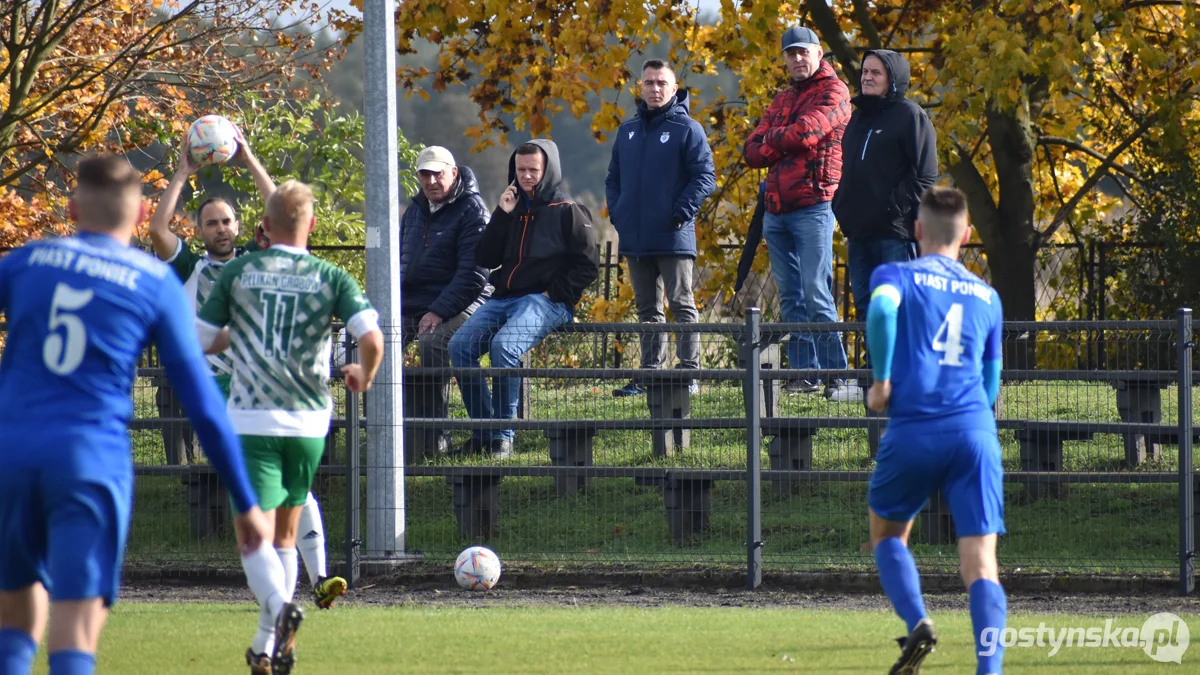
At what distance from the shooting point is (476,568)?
948 centimetres

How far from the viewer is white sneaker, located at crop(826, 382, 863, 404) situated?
981 cm

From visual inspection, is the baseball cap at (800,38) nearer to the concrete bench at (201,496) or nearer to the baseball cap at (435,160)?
the baseball cap at (435,160)

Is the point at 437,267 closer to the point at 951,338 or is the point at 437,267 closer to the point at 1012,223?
the point at 951,338

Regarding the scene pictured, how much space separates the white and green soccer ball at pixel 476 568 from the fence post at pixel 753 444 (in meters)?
1.75

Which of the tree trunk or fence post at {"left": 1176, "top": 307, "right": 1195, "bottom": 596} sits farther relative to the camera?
the tree trunk

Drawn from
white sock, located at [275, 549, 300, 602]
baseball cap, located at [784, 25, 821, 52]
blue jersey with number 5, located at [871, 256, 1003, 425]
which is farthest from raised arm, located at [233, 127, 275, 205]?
baseball cap, located at [784, 25, 821, 52]

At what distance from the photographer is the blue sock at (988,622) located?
5.49m

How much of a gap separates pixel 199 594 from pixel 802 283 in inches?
194

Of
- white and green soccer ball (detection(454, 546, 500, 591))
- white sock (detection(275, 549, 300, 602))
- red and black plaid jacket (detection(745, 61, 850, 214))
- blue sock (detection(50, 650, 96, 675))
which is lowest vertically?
white and green soccer ball (detection(454, 546, 500, 591))

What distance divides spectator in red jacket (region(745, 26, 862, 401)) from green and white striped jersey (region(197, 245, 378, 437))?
4.98 metres

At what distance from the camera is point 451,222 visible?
1103 centimetres

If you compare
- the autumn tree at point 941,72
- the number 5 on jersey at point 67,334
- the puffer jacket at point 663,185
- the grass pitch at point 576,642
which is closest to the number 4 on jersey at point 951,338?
the grass pitch at point 576,642

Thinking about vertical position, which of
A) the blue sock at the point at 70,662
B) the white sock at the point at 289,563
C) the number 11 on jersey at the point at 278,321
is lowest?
the blue sock at the point at 70,662

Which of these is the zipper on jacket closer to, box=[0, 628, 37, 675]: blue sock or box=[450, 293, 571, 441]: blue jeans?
box=[450, 293, 571, 441]: blue jeans
